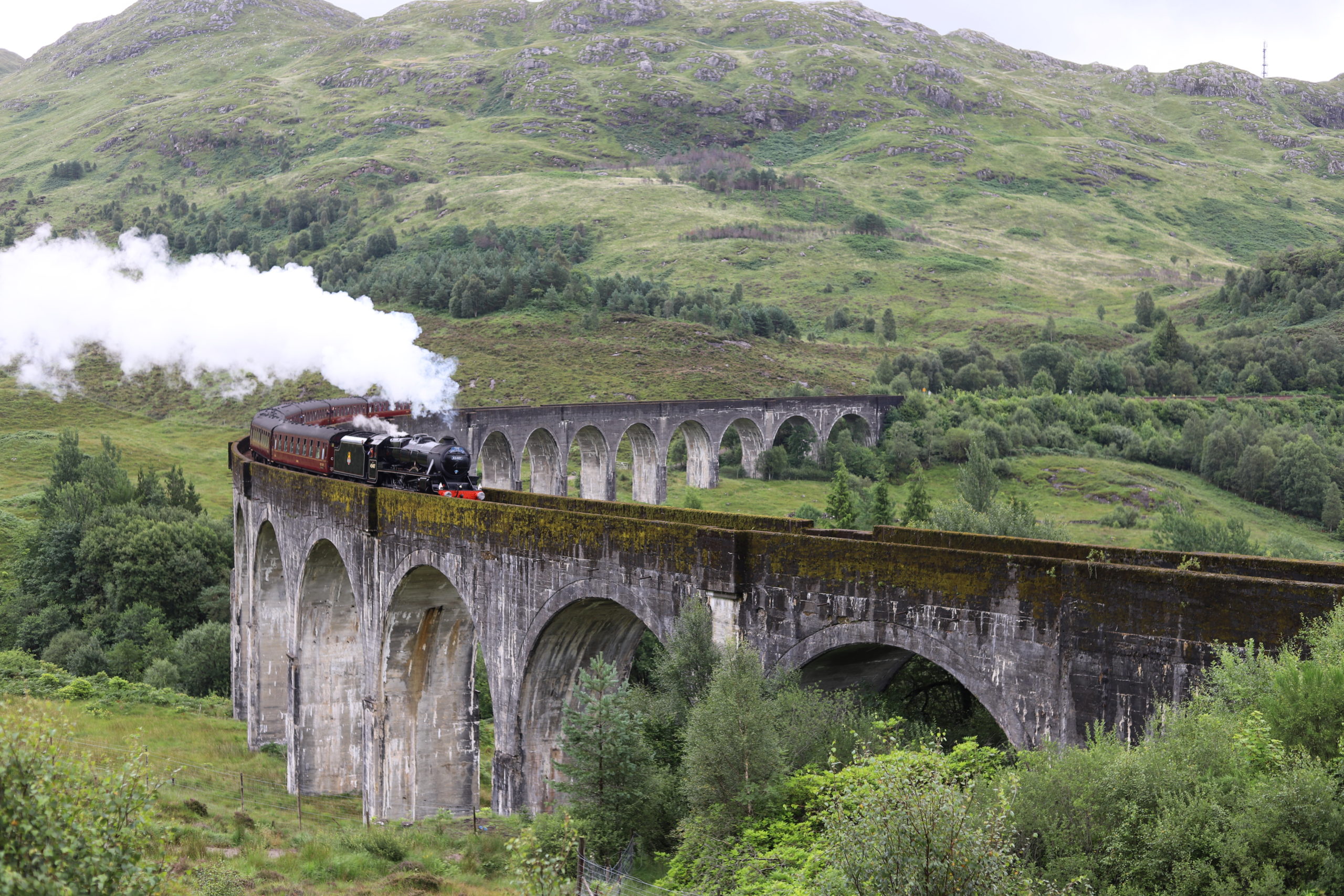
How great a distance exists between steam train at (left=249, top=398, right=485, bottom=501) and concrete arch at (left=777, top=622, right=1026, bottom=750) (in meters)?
11.0

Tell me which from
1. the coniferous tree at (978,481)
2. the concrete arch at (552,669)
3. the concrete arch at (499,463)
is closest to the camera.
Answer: the concrete arch at (552,669)

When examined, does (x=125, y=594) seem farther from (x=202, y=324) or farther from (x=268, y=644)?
(x=202, y=324)

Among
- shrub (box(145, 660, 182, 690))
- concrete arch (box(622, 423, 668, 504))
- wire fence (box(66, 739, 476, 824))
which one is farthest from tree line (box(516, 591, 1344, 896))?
concrete arch (box(622, 423, 668, 504))

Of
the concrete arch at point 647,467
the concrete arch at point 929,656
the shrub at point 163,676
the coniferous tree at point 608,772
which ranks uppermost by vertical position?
the concrete arch at point 929,656

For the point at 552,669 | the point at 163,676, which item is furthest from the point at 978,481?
the point at 163,676

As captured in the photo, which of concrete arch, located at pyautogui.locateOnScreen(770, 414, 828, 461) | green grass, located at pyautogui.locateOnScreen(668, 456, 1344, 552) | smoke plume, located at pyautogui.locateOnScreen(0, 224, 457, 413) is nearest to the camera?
smoke plume, located at pyautogui.locateOnScreen(0, 224, 457, 413)

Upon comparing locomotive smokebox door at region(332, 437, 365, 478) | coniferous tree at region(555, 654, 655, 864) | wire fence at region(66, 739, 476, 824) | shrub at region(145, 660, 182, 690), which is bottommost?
shrub at region(145, 660, 182, 690)

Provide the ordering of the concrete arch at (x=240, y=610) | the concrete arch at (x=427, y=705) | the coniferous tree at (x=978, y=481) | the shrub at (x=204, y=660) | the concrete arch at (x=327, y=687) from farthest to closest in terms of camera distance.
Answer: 1. the coniferous tree at (x=978, y=481)
2. the shrub at (x=204, y=660)
3. the concrete arch at (x=240, y=610)
4. the concrete arch at (x=327, y=687)
5. the concrete arch at (x=427, y=705)

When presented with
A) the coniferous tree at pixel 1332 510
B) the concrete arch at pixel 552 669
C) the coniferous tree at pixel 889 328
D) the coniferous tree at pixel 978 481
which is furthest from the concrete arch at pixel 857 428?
the concrete arch at pixel 552 669

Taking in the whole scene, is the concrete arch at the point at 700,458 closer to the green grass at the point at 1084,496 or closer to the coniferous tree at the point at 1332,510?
the green grass at the point at 1084,496

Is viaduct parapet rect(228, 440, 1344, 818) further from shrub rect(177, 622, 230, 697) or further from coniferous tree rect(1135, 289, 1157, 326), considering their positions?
coniferous tree rect(1135, 289, 1157, 326)

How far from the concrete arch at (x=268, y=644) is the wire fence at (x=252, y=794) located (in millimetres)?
3823

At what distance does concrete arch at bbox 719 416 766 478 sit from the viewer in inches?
3708

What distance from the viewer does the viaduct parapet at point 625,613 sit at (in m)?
15.1
